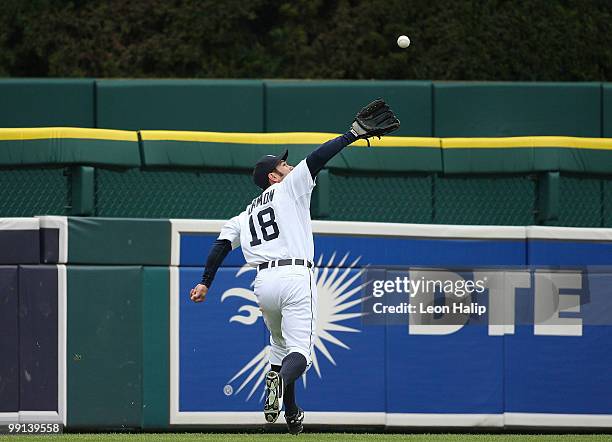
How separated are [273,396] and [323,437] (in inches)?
50.2

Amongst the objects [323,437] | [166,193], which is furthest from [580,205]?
[166,193]

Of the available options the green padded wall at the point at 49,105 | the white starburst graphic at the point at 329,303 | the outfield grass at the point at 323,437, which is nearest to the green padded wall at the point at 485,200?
the white starburst graphic at the point at 329,303

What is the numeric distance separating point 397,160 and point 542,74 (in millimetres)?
5152

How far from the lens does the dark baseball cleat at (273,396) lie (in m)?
6.01

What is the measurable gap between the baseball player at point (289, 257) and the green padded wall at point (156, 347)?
135 centimetres

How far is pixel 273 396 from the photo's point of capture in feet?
19.8

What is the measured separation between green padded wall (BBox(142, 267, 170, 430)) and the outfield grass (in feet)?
0.88

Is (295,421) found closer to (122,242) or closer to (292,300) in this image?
(292,300)

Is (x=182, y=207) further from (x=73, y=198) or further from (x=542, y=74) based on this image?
(x=542, y=74)

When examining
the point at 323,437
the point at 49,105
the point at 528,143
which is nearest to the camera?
the point at 323,437

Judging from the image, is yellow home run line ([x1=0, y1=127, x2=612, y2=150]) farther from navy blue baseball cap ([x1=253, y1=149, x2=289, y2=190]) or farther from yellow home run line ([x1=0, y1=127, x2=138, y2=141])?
navy blue baseball cap ([x1=253, y1=149, x2=289, y2=190])

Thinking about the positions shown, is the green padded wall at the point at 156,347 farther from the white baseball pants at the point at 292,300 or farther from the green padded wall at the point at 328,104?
the green padded wall at the point at 328,104

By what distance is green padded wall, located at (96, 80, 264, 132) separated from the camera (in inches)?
402

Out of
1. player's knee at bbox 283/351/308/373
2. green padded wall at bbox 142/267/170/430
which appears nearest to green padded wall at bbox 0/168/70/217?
green padded wall at bbox 142/267/170/430
